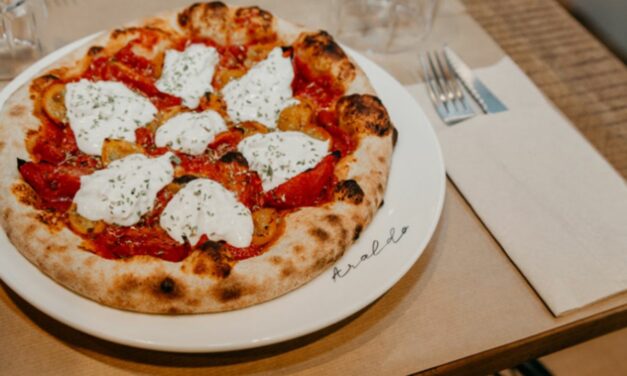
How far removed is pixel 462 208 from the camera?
227 cm

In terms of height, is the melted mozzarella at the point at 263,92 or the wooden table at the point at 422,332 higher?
the melted mozzarella at the point at 263,92

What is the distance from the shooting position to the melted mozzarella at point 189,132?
84.7 inches

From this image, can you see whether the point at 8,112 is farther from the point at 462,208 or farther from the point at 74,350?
the point at 462,208

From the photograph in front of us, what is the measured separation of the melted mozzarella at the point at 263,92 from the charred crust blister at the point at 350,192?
46cm

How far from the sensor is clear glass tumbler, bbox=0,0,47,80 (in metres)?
2.75

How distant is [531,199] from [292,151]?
33.1 inches

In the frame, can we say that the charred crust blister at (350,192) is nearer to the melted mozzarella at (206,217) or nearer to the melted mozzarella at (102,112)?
the melted mozzarella at (206,217)

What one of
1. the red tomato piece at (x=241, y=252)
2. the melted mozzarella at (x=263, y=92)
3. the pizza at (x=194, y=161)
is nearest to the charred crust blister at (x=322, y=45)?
the pizza at (x=194, y=161)

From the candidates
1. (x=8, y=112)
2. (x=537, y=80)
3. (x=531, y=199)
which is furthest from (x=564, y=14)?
(x=8, y=112)

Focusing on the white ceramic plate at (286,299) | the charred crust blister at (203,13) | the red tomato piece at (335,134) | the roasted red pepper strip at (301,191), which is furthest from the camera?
the charred crust blister at (203,13)

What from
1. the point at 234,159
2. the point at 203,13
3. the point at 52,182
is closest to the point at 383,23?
the point at 203,13

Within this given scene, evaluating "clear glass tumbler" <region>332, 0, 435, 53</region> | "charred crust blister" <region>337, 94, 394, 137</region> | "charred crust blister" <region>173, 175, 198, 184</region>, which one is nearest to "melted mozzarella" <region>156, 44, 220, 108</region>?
"charred crust blister" <region>173, 175, 198, 184</region>

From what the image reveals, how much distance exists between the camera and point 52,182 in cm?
194

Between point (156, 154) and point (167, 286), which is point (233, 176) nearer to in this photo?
point (156, 154)
